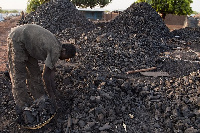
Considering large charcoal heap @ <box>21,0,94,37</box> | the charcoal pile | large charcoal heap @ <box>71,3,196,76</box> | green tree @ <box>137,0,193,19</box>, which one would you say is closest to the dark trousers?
the charcoal pile

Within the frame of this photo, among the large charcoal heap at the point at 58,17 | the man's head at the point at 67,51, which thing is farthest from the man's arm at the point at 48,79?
the large charcoal heap at the point at 58,17

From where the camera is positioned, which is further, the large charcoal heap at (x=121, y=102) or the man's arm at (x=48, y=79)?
the large charcoal heap at (x=121, y=102)

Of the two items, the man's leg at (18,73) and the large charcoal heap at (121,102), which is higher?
the man's leg at (18,73)

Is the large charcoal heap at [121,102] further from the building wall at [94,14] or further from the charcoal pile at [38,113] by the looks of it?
the building wall at [94,14]

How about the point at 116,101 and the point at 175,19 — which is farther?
the point at 175,19

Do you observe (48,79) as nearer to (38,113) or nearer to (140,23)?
(38,113)

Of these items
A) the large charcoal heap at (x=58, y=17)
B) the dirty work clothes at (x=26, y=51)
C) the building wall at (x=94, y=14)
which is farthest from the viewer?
the building wall at (x=94, y=14)

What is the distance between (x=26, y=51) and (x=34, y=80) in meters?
A: 0.76

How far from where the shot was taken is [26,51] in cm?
368

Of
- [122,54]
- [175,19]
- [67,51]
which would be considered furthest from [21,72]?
[175,19]

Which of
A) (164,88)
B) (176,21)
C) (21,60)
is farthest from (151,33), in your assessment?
(176,21)

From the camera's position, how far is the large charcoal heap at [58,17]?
12969 millimetres

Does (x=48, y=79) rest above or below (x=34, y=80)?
above

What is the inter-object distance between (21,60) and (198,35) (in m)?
12.4
